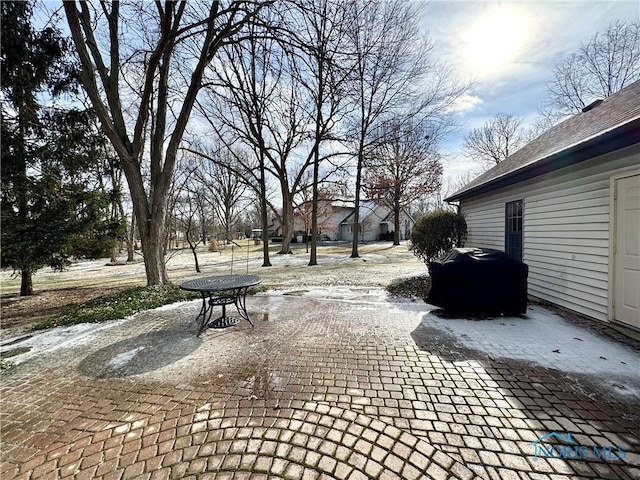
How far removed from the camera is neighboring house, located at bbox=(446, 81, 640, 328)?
4.13 metres

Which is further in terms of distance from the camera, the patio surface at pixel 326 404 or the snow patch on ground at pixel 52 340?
the snow patch on ground at pixel 52 340

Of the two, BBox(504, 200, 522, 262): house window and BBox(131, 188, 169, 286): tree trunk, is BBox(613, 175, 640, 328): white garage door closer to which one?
BBox(504, 200, 522, 262): house window

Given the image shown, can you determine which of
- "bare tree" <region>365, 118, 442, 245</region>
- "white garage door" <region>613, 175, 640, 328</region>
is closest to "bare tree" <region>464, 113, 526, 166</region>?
"bare tree" <region>365, 118, 442, 245</region>

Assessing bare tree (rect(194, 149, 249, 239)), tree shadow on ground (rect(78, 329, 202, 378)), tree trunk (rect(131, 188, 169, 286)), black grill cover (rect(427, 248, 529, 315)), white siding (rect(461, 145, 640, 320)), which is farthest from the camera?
bare tree (rect(194, 149, 249, 239))

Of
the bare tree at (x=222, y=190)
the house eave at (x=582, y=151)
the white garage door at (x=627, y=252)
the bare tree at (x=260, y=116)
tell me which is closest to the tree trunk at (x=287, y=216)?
the bare tree at (x=260, y=116)

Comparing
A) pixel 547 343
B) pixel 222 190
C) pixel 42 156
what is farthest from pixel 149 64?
pixel 222 190

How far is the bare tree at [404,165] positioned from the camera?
15898mm

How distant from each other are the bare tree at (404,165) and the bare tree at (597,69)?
8221mm

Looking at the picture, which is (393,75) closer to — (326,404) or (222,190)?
(326,404)

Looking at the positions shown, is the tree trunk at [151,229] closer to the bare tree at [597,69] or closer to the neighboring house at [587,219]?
the neighboring house at [587,219]

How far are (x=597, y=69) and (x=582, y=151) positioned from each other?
20.2 m

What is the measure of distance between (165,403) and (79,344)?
2.61 m
